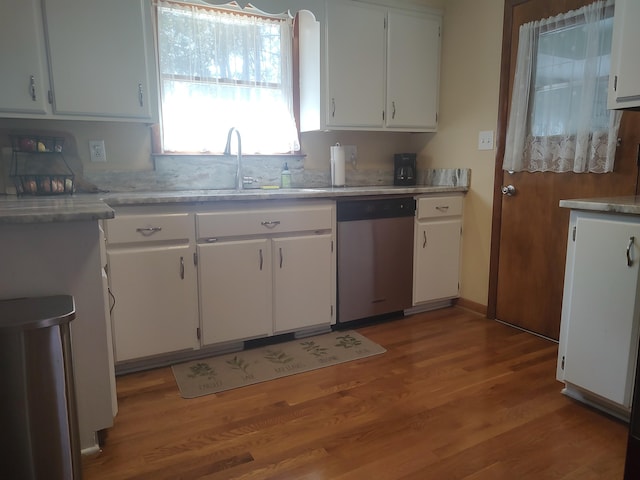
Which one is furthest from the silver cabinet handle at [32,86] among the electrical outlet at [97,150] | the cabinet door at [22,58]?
the electrical outlet at [97,150]

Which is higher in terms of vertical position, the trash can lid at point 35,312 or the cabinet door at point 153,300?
the trash can lid at point 35,312

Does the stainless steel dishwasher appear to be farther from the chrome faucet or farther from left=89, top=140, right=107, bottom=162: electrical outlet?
left=89, top=140, right=107, bottom=162: electrical outlet

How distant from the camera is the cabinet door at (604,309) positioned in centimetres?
175

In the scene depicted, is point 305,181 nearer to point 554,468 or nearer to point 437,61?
point 437,61

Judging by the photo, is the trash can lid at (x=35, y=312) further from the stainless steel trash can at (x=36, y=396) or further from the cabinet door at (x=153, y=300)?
the cabinet door at (x=153, y=300)

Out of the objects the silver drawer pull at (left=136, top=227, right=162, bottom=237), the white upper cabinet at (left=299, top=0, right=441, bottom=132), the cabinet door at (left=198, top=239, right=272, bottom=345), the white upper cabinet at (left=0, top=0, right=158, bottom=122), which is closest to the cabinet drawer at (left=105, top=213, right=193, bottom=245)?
the silver drawer pull at (left=136, top=227, right=162, bottom=237)

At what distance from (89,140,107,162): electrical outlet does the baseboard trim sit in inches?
105

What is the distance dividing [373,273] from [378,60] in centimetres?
150

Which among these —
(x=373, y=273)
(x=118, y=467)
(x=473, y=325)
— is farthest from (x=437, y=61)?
(x=118, y=467)

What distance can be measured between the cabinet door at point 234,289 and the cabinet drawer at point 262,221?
67mm

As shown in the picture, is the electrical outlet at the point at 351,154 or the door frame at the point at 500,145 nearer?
the door frame at the point at 500,145

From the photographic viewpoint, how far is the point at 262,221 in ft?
8.18

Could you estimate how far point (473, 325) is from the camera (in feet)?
9.96

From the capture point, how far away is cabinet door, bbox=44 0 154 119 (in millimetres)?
2246
